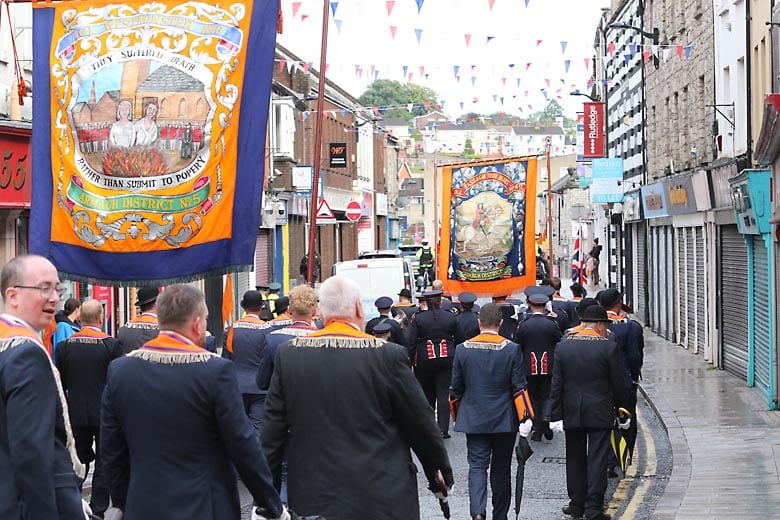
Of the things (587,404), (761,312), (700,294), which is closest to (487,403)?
(587,404)

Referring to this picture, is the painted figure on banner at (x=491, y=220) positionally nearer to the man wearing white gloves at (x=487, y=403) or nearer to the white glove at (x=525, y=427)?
the man wearing white gloves at (x=487, y=403)

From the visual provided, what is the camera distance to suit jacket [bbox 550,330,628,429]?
422 inches

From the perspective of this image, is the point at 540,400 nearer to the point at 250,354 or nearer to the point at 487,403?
the point at 250,354

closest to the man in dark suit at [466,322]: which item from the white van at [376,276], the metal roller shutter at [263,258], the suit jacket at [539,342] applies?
the suit jacket at [539,342]

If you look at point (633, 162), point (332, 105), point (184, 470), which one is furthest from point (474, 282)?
point (332, 105)

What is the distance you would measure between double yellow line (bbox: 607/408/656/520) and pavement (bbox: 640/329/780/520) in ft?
0.86

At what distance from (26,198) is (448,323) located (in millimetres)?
7065

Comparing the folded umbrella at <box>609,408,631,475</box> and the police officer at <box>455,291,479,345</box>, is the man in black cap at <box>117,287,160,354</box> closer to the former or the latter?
the folded umbrella at <box>609,408,631,475</box>

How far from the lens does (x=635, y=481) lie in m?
12.8

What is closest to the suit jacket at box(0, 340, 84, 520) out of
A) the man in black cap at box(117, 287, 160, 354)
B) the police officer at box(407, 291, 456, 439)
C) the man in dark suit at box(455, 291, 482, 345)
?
the man in black cap at box(117, 287, 160, 354)

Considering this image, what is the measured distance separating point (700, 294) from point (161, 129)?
18.4 m

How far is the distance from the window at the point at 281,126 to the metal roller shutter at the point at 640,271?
13.0 meters

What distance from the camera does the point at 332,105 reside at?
184ft

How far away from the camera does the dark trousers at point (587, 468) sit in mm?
10664
